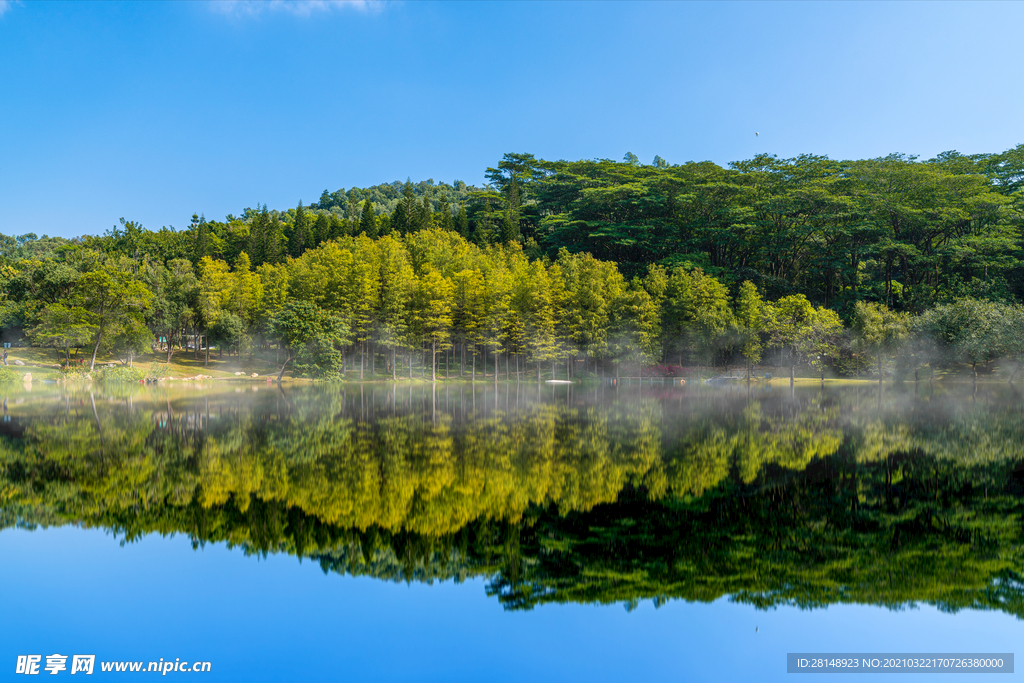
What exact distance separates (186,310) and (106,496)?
158 feet

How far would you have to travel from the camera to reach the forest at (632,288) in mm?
43875

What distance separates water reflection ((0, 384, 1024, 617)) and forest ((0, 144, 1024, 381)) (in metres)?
30.2

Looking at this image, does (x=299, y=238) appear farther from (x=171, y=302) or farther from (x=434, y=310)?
(x=434, y=310)

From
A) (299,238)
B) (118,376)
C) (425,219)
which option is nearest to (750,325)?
(425,219)

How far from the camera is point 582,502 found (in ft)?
28.2

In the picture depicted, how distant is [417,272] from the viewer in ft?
181

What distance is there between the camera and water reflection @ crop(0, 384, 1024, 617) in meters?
6.18

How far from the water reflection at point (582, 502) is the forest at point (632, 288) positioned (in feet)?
99.0

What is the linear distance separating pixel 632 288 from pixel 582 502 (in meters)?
46.3

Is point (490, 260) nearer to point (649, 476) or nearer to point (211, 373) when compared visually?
point (211, 373)

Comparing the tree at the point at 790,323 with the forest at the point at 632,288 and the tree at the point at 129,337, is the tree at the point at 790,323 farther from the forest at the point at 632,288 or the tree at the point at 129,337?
the tree at the point at 129,337

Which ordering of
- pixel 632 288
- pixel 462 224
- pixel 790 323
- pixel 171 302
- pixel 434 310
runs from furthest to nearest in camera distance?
pixel 462 224
pixel 632 288
pixel 171 302
pixel 790 323
pixel 434 310

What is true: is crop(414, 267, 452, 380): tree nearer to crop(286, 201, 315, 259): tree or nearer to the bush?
the bush

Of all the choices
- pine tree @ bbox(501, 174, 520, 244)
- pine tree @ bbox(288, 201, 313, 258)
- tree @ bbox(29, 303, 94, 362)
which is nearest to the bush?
tree @ bbox(29, 303, 94, 362)
